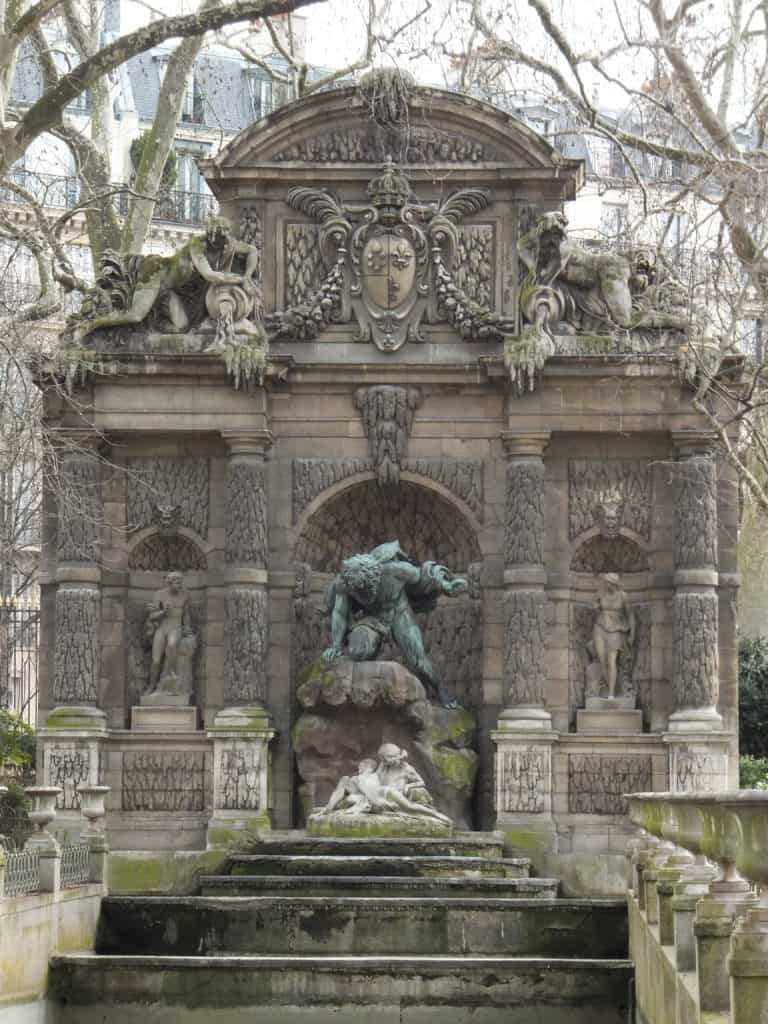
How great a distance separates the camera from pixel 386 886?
23.9m

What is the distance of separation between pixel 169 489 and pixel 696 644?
21.0 feet

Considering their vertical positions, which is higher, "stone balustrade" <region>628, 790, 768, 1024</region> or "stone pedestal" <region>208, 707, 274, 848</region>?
"stone pedestal" <region>208, 707, 274, 848</region>

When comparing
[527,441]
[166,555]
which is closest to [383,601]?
[527,441]

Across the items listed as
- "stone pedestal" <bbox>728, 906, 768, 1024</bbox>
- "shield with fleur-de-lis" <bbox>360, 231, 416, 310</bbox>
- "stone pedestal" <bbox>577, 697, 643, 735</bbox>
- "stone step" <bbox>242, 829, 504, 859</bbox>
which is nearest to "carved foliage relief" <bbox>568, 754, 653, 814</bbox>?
"stone pedestal" <bbox>577, 697, 643, 735</bbox>

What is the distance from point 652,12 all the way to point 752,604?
2103cm

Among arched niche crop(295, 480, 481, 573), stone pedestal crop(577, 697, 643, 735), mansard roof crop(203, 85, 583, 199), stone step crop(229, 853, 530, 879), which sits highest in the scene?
mansard roof crop(203, 85, 583, 199)

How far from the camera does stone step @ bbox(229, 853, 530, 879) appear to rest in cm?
2441

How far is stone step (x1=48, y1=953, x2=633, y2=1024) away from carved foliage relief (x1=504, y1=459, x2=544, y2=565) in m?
6.55

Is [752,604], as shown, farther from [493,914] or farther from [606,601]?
[493,914]

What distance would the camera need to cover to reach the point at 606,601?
27.4 meters

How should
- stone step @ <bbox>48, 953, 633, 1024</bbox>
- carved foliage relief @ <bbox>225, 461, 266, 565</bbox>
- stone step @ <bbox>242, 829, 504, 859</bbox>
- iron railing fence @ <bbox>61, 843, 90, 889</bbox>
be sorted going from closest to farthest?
stone step @ <bbox>48, 953, 633, 1024</bbox> → iron railing fence @ <bbox>61, 843, 90, 889</bbox> → stone step @ <bbox>242, 829, 504, 859</bbox> → carved foliage relief @ <bbox>225, 461, 266, 565</bbox>

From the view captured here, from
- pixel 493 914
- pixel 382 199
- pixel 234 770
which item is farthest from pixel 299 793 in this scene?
pixel 382 199

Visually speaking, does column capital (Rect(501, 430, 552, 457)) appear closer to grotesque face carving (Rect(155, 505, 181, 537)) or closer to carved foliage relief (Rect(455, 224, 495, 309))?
carved foliage relief (Rect(455, 224, 495, 309))

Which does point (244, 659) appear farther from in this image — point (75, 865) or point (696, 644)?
point (696, 644)
